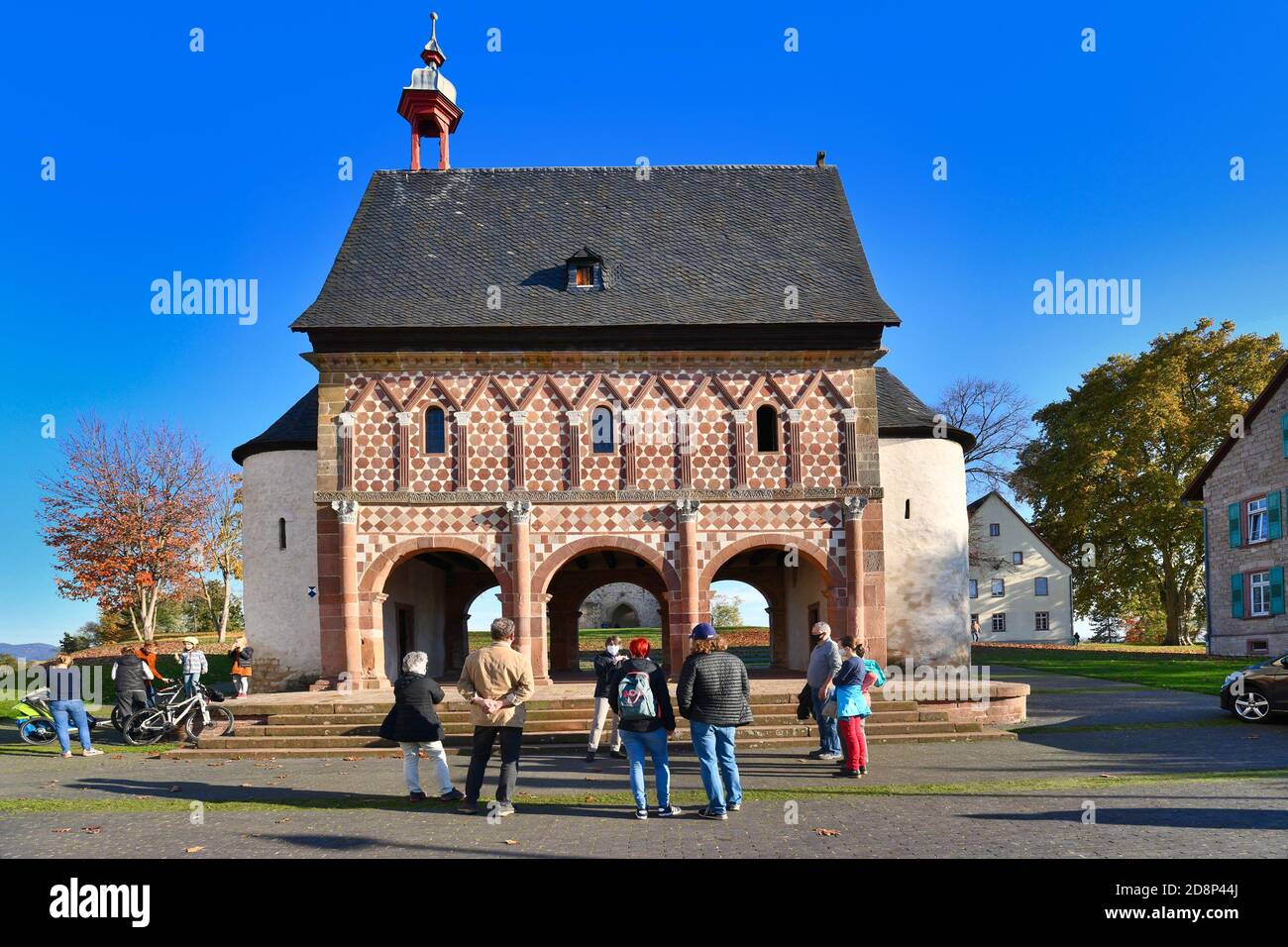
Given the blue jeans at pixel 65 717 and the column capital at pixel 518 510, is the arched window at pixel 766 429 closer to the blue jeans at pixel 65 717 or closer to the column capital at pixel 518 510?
the column capital at pixel 518 510

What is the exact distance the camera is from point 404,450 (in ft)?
77.2

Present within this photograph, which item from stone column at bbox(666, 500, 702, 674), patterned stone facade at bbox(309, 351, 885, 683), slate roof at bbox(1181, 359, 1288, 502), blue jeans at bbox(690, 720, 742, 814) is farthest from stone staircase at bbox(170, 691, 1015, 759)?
slate roof at bbox(1181, 359, 1288, 502)

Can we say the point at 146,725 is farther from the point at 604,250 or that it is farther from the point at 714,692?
the point at 604,250

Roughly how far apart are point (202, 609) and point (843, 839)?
48.7 metres

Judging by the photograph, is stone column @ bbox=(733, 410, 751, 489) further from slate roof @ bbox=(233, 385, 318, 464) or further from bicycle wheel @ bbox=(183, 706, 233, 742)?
bicycle wheel @ bbox=(183, 706, 233, 742)

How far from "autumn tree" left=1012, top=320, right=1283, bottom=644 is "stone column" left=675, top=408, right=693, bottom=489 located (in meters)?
25.8

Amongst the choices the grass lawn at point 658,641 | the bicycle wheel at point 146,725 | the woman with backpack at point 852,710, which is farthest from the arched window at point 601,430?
the grass lawn at point 658,641

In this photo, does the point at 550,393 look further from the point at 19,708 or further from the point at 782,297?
the point at 19,708

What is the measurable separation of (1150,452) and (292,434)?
34564 millimetres

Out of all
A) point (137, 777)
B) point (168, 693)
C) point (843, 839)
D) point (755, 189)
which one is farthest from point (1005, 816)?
point (755, 189)

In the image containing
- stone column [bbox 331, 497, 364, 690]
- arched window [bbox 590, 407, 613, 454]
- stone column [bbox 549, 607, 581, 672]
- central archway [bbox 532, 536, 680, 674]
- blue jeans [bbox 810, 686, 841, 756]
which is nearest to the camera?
blue jeans [bbox 810, 686, 841, 756]

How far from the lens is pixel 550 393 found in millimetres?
23938

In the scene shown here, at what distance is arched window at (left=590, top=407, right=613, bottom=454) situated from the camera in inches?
940

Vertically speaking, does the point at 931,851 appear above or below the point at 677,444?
below
